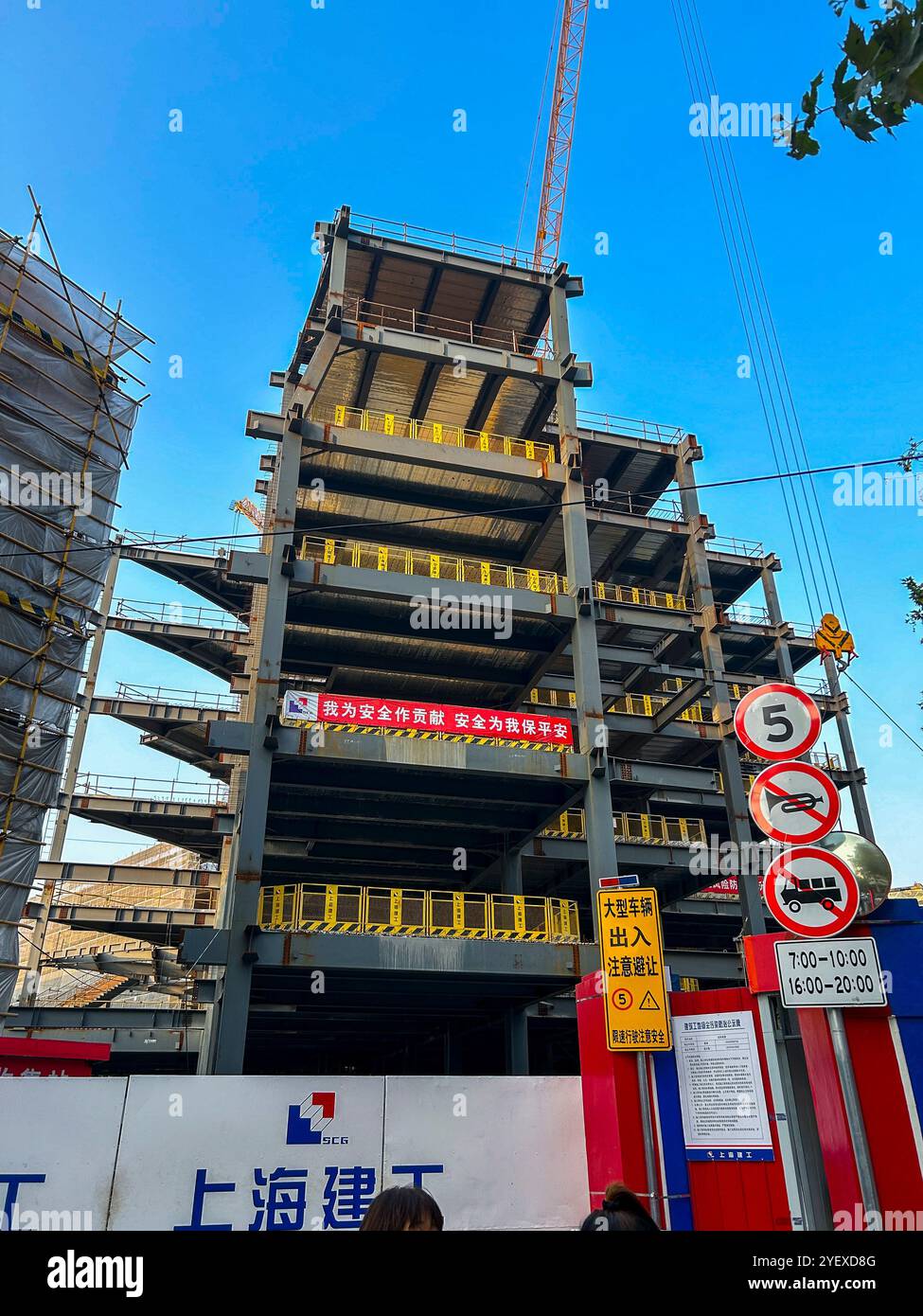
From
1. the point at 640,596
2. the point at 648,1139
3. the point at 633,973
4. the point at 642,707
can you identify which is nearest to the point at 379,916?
the point at 633,973

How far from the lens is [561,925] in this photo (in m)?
23.8

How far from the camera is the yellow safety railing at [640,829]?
3109 cm

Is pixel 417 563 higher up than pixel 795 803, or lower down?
higher up

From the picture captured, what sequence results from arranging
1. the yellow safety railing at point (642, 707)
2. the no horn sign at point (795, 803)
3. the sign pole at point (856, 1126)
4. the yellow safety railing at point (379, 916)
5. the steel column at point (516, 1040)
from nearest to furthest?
the sign pole at point (856, 1126) → the no horn sign at point (795, 803) → the yellow safety railing at point (379, 916) → the steel column at point (516, 1040) → the yellow safety railing at point (642, 707)

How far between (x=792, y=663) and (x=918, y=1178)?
132ft

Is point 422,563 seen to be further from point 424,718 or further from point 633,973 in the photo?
point 633,973

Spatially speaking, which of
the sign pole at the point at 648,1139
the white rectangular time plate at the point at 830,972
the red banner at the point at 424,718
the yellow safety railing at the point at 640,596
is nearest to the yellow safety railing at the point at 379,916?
the red banner at the point at 424,718

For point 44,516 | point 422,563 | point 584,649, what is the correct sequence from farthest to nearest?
point 422,563 → point 584,649 → point 44,516

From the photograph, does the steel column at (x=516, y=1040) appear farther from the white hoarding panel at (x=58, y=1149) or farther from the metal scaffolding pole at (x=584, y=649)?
the white hoarding panel at (x=58, y=1149)

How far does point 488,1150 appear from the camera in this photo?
38.0 feet

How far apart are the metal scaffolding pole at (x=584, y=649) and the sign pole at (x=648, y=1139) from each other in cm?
1214

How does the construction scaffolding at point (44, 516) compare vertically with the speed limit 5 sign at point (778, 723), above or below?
above

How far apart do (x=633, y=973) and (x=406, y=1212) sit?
938 cm
